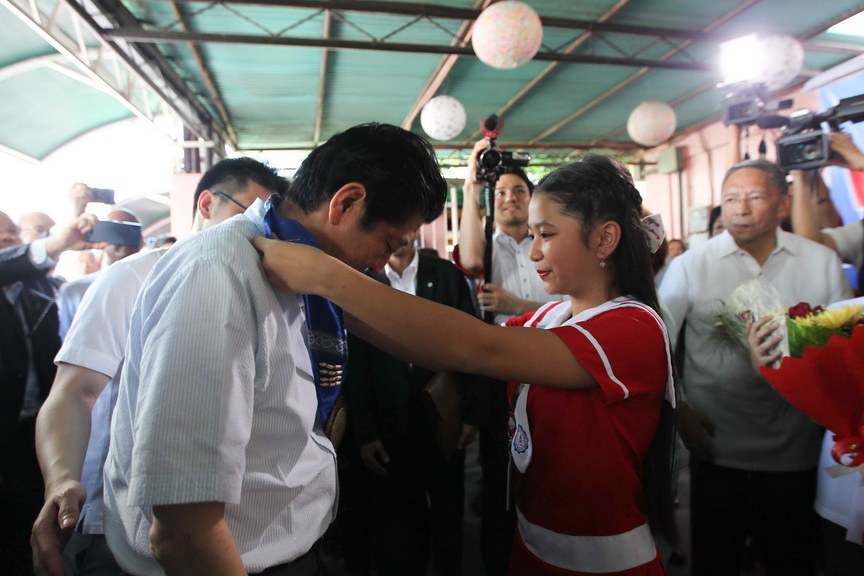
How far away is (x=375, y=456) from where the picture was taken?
2281 mm

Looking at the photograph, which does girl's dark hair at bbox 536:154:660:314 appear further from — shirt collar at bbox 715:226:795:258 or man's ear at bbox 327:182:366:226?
shirt collar at bbox 715:226:795:258

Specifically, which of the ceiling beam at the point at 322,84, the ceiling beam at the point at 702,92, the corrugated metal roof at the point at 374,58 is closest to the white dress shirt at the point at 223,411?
the corrugated metal roof at the point at 374,58

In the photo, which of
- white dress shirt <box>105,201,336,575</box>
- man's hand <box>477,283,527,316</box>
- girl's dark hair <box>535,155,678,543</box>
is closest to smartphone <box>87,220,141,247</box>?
white dress shirt <box>105,201,336,575</box>

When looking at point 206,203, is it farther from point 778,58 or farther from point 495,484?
point 778,58

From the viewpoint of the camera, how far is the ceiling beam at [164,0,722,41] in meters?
4.62

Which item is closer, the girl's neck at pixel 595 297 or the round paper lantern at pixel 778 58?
the girl's neck at pixel 595 297

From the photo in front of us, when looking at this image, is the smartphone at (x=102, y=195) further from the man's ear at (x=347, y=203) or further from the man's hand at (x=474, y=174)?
the man's ear at (x=347, y=203)

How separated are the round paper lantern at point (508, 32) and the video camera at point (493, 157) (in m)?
1.47

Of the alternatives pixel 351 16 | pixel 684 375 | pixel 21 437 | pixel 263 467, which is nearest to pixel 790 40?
pixel 684 375

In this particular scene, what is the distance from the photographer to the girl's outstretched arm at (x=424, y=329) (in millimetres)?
898

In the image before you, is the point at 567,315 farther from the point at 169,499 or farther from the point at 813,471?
the point at 813,471

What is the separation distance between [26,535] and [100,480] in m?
1.12

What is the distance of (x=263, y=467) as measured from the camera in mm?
882

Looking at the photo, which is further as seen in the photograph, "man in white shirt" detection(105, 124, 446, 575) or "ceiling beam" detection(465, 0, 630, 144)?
"ceiling beam" detection(465, 0, 630, 144)
